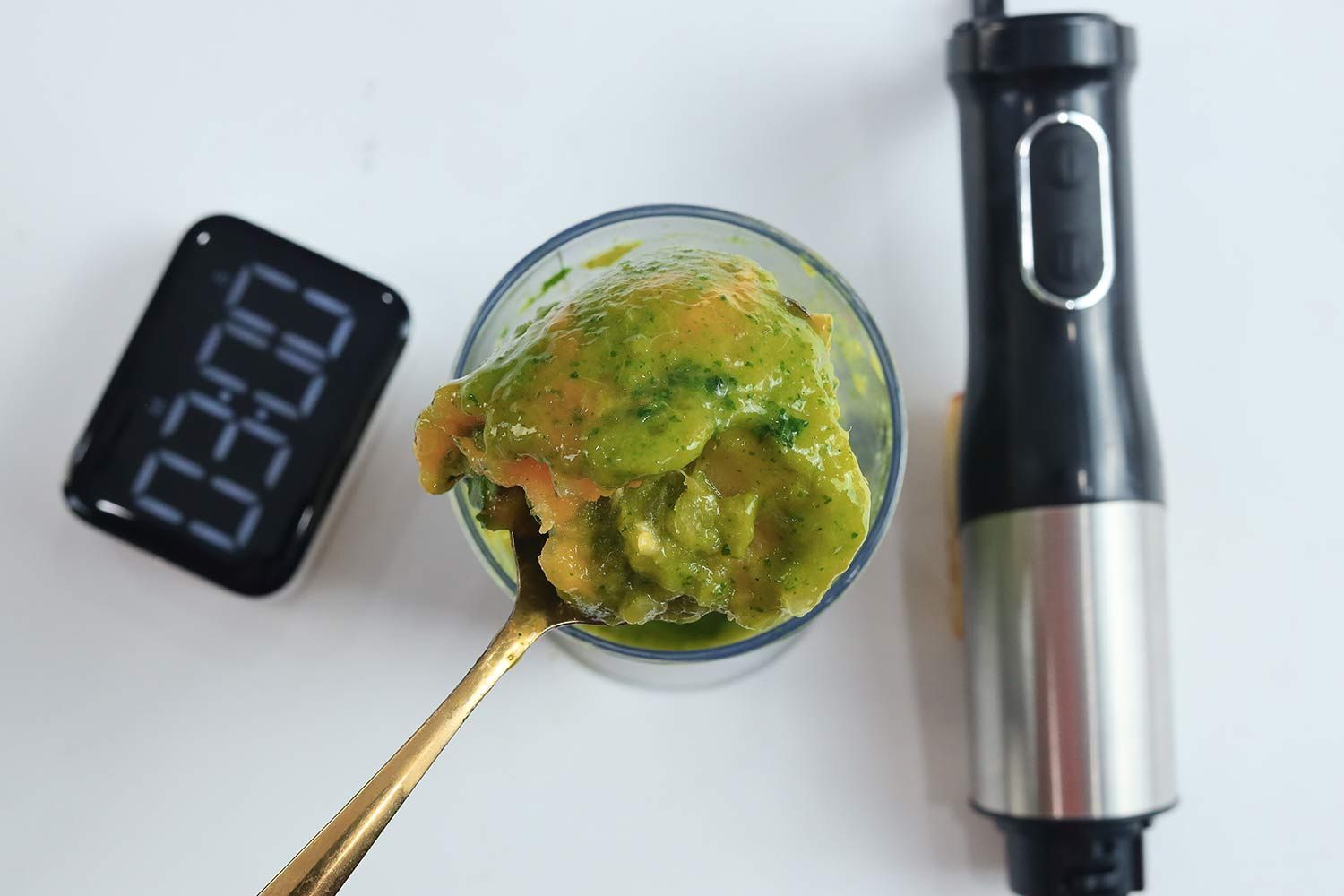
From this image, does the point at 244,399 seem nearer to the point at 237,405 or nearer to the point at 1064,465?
the point at 237,405

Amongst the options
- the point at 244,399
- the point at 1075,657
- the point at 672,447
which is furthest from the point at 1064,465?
the point at 244,399

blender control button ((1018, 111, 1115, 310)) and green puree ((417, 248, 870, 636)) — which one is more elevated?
A: blender control button ((1018, 111, 1115, 310))

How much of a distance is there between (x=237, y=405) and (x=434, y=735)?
426mm

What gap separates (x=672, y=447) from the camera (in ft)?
1.96

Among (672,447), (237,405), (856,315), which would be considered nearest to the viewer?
(672,447)

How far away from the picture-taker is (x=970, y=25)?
911mm

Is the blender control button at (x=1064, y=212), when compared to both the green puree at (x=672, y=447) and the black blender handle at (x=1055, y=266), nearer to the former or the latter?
the black blender handle at (x=1055, y=266)

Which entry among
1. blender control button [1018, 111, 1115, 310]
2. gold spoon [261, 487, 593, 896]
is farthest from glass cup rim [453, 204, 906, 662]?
blender control button [1018, 111, 1115, 310]

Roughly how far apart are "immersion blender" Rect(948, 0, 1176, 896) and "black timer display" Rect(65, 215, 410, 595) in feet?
1.65

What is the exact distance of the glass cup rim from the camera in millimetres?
788

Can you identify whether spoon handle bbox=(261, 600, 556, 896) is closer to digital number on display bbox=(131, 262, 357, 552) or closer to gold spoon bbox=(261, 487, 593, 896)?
gold spoon bbox=(261, 487, 593, 896)

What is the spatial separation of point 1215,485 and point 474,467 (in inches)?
27.9

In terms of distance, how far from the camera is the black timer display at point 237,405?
949 mm

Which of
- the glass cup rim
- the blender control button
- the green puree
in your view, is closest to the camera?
the green puree
